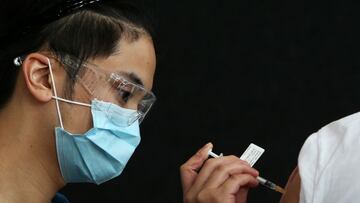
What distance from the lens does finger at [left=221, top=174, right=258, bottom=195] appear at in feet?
3.93

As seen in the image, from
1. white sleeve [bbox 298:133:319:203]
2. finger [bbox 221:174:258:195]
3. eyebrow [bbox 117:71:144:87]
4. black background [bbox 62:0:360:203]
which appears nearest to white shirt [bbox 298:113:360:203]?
white sleeve [bbox 298:133:319:203]

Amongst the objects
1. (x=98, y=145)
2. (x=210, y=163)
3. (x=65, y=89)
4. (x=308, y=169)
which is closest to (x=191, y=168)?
(x=210, y=163)

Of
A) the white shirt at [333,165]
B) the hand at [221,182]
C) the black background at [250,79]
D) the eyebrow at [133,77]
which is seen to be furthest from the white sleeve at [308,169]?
the black background at [250,79]

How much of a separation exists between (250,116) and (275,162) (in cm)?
18

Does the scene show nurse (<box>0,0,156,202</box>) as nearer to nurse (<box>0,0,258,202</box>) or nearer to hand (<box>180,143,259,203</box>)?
nurse (<box>0,0,258,202</box>)

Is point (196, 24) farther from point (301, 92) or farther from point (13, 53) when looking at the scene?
point (13, 53)

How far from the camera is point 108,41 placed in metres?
1.17

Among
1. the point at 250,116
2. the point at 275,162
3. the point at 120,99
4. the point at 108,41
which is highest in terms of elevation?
the point at 108,41

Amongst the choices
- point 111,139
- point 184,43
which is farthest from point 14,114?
point 184,43

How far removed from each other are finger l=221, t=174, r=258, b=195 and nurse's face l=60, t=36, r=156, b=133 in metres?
0.30

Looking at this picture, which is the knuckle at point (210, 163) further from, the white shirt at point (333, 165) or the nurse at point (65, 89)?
the white shirt at point (333, 165)

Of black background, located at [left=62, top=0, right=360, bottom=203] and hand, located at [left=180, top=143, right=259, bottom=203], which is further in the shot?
black background, located at [left=62, top=0, right=360, bottom=203]

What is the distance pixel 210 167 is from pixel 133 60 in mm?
304

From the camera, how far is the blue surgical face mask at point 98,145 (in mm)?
1180
